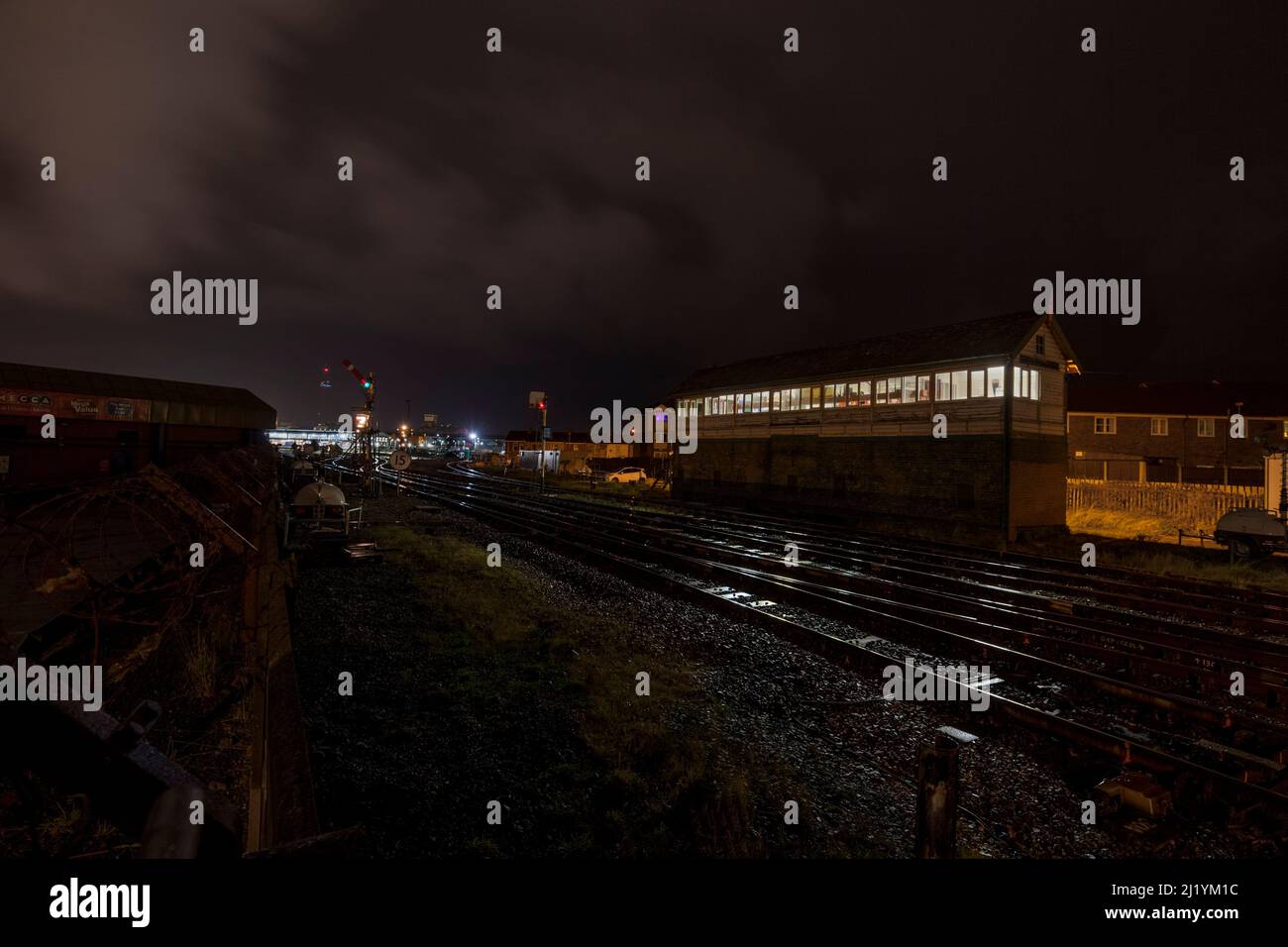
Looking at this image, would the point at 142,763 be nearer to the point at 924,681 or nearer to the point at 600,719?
the point at 600,719

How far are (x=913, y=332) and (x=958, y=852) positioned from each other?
28131 millimetres

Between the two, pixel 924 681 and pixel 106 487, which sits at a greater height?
pixel 106 487

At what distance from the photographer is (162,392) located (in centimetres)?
2605

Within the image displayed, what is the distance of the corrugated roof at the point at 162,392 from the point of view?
70.3ft

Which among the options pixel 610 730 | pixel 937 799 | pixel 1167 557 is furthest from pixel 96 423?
pixel 1167 557

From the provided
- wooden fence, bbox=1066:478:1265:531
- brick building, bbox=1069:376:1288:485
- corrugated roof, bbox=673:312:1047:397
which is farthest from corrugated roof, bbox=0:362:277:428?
brick building, bbox=1069:376:1288:485

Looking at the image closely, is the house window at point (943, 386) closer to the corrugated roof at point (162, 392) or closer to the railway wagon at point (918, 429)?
the railway wagon at point (918, 429)

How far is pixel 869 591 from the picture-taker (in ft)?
40.2

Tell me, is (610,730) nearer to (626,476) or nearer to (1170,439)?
(626,476)

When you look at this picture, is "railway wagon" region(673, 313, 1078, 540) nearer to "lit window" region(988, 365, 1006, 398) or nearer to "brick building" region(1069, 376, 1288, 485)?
"lit window" region(988, 365, 1006, 398)

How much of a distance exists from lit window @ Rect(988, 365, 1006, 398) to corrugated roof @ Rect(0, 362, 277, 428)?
3536 cm

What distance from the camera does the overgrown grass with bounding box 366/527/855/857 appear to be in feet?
14.5
